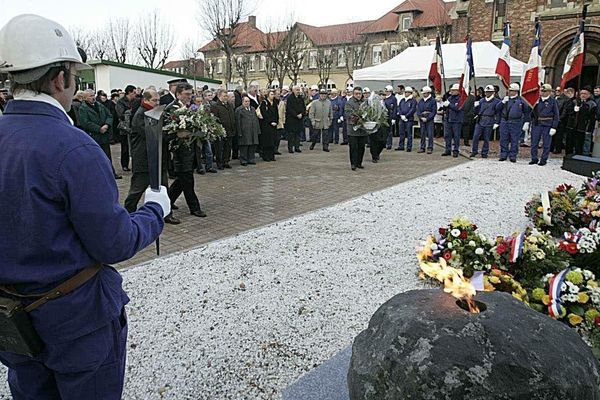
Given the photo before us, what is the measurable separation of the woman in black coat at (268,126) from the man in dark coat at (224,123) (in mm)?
1463

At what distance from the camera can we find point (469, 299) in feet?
6.89

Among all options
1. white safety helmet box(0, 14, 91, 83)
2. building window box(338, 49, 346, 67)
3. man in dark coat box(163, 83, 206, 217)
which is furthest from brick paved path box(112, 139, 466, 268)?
building window box(338, 49, 346, 67)

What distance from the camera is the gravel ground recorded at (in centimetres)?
351

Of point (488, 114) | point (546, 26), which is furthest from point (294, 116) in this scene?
point (546, 26)

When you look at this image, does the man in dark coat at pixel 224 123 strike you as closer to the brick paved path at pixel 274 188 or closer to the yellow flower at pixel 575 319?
the brick paved path at pixel 274 188

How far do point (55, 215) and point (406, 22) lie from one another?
55704 mm

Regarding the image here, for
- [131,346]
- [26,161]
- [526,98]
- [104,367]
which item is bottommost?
[131,346]

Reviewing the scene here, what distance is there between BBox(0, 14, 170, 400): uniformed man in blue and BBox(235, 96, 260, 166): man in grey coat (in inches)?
431

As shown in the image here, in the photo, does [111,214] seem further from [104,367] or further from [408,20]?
[408,20]

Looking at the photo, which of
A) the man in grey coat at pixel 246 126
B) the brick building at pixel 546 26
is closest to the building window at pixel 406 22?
the brick building at pixel 546 26

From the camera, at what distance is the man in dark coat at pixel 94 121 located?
396 inches

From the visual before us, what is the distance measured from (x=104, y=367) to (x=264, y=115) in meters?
12.3

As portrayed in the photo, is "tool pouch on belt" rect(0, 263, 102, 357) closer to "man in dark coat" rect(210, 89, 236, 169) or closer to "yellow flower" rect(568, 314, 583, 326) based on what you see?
"yellow flower" rect(568, 314, 583, 326)

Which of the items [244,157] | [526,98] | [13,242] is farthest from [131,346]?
[526,98]
